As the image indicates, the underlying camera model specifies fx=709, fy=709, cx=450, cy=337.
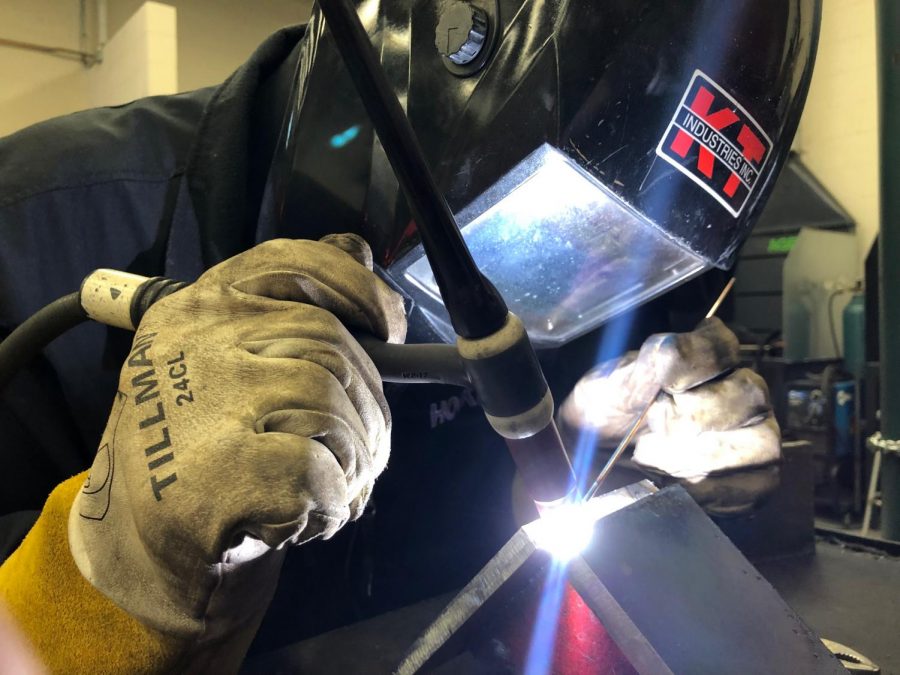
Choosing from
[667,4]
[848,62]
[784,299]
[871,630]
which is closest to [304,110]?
[667,4]

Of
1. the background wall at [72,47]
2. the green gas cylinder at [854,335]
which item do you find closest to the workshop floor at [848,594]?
the green gas cylinder at [854,335]

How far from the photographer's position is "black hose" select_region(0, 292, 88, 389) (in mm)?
598

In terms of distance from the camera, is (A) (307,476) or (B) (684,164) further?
(B) (684,164)

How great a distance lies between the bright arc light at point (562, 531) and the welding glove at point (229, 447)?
15cm

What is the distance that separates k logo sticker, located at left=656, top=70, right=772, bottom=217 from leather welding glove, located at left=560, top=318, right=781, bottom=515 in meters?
0.30

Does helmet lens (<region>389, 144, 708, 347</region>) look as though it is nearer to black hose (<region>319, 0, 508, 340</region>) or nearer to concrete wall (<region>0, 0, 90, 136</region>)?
black hose (<region>319, 0, 508, 340</region>)

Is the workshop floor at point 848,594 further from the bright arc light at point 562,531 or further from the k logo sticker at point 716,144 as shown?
the k logo sticker at point 716,144

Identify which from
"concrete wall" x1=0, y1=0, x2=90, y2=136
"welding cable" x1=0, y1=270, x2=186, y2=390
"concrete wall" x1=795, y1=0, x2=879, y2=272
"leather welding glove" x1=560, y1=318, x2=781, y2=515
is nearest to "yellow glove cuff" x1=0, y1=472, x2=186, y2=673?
"welding cable" x1=0, y1=270, x2=186, y2=390

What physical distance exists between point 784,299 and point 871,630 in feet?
8.20

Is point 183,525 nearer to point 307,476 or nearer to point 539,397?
point 307,476

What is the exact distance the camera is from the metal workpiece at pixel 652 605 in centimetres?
53

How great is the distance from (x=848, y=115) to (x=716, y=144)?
377 cm

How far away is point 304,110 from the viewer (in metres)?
0.67

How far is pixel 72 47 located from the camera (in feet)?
9.98
